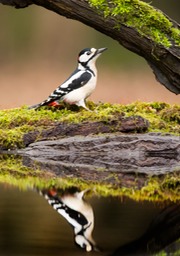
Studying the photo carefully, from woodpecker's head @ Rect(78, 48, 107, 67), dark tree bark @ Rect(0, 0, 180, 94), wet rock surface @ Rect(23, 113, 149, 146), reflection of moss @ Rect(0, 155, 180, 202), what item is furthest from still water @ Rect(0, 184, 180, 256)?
woodpecker's head @ Rect(78, 48, 107, 67)

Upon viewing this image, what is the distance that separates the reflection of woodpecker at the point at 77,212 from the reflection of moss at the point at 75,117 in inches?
84.2

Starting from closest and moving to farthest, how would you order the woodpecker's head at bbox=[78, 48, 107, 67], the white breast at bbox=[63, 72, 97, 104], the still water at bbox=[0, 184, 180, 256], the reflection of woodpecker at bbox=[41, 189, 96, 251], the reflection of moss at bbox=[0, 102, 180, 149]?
1. the still water at bbox=[0, 184, 180, 256]
2. the reflection of woodpecker at bbox=[41, 189, 96, 251]
3. the reflection of moss at bbox=[0, 102, 180, 149]
4. the white breast at bbox=[63, 72, 97, 104]
5. the woodpecker's head at bbox=[78, 48, 107, 67]

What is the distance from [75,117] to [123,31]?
0.95 metres

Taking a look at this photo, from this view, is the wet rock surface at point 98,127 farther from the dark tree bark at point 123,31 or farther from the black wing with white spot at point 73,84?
the dark tree bark at point 123,31

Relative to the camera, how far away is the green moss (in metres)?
8.12

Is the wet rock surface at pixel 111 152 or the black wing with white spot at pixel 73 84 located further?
the black wing with white spot at pixel 73 84

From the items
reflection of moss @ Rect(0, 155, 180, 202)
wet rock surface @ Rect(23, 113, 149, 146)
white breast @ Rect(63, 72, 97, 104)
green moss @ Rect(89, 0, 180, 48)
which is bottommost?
reflection of moss @ Rect(0, 155, 180, 202)

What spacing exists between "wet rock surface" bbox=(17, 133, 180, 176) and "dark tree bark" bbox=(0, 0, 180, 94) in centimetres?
71

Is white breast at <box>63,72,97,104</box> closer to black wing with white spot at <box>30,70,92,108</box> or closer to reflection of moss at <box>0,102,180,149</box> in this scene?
black wing with white spot at <box>30,70,92,108</box>

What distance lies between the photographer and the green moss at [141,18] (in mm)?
8117

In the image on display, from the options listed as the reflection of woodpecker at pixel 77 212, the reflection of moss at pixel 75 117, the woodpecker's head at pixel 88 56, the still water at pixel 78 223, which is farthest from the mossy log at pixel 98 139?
the still water at pixel 78 223

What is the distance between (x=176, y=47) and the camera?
8297 millimetres

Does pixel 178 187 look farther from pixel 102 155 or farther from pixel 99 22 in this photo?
pixel 99 22

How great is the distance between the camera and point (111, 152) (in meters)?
8.03
